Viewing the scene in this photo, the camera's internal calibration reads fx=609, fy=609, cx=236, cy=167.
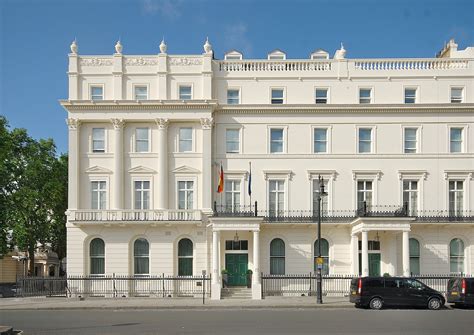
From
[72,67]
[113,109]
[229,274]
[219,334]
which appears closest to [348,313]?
[219,334]

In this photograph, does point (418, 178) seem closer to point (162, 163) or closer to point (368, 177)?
point (368, 177)

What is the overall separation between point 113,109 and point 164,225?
833 cm

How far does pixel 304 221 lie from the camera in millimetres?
38938

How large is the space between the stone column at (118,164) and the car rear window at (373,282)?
17228mm

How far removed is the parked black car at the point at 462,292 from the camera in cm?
2992

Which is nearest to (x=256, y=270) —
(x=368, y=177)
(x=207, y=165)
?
(x=207, y=165)

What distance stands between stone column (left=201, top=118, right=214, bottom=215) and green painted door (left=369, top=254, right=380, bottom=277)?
10967 mm

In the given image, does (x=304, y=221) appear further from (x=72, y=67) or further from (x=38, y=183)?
(x=38, y=183)

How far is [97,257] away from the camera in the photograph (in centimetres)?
4006

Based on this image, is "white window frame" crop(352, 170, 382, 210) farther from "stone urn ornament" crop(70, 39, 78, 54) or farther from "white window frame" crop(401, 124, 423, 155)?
"stone urn ornament" crop(70, 39, 78, 54)

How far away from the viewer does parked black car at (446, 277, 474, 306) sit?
29.9 m

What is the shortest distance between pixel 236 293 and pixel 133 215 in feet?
27.0

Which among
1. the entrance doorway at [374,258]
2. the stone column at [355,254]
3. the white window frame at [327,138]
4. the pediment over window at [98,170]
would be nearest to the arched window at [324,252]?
the stone column at [355,254]

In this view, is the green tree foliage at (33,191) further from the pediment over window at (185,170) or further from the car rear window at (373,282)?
the car rear window at (373,282)
